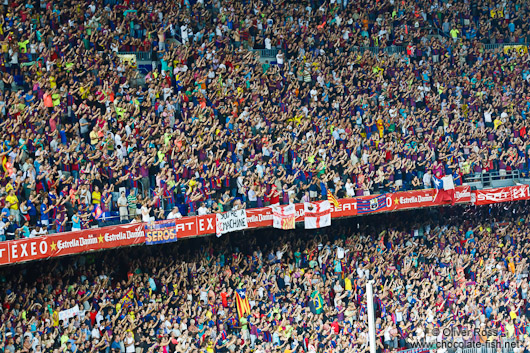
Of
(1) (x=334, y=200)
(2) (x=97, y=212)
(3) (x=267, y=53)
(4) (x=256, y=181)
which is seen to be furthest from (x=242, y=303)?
(3) (x=267, y=53)

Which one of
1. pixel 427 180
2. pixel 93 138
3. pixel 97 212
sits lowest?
pixel 97 212

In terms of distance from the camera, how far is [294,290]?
28.3 metres

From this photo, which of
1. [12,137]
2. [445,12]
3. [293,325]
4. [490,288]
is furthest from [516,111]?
[12,137]

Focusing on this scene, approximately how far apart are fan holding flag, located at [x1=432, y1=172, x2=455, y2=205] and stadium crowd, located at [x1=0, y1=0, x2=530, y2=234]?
47 cm

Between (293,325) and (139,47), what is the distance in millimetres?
11033

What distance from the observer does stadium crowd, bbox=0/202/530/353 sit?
24344 mm

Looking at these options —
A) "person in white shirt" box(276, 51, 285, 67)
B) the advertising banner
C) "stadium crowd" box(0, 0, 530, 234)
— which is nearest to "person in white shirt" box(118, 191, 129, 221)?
"stadium crowd" box(0, 0, 530, 234)

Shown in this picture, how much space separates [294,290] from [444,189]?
6.98 metres

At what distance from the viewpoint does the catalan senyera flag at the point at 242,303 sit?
26.9 meters

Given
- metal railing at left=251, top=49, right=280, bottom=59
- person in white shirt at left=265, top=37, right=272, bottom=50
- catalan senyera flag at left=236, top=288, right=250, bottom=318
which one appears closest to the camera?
catalan senyera flag at left=236, top=288, right=250, bottom=318

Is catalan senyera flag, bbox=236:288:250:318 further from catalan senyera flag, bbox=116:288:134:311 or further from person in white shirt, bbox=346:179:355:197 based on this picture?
person in white shirt, bbox=346:179:355:197

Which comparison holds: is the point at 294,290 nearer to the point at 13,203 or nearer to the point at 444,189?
the point at 444,189

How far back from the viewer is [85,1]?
2983 centimetres

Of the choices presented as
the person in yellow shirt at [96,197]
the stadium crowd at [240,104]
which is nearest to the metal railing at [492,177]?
the stadium crowd at [240,104]
